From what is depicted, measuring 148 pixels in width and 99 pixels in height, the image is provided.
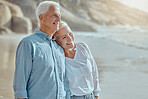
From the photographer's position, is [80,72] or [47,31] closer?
[47,31]

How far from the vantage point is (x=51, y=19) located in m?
1.35

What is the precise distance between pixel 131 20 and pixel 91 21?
4089 millimetres

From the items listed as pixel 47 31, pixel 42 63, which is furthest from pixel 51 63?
pixel 47 31

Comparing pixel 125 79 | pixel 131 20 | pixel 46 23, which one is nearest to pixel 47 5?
pixel 46 23

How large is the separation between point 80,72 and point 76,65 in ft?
0.13

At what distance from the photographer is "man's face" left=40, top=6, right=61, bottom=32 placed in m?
1.35

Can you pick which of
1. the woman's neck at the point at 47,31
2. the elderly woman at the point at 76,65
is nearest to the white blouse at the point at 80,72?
the elderly woman at the point at 76,65

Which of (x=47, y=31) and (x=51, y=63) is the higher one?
(x=47, y=31)

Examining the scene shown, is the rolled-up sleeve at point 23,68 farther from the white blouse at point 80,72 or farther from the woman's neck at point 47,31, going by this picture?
the white blouse at point 80,72

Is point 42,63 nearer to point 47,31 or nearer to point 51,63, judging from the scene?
point 51,63

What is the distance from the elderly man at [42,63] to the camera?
128cm

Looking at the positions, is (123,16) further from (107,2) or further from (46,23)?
(46,23)

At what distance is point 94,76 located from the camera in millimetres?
1577

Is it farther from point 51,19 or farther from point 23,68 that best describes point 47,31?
point 23,68
